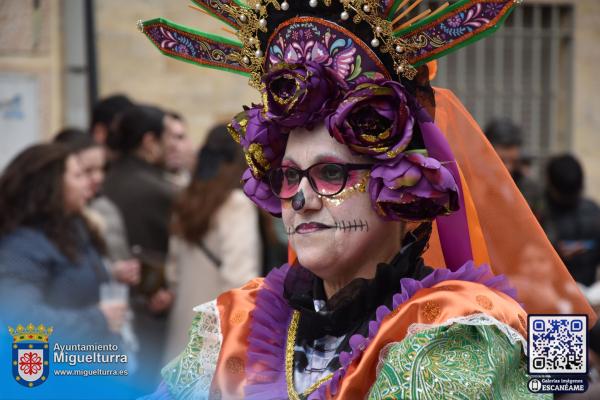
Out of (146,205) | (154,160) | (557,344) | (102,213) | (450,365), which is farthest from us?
(154,160)

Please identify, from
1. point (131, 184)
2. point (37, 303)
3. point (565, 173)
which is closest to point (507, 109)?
point (565, 173)

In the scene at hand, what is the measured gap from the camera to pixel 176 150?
22.1 feet

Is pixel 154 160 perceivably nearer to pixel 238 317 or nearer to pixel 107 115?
pixel 107 115

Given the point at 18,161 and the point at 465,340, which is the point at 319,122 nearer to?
the point at 465,340

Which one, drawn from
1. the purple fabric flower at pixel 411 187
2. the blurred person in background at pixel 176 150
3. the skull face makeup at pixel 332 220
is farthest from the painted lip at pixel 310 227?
the blurred person in background at pixel 176 150

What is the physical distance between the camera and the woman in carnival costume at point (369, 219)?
2.66 metres

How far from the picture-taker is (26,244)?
4.83 metres

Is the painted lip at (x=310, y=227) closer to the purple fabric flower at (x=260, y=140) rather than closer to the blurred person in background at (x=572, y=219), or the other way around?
the purple fabric flower at (x=260, y=140)

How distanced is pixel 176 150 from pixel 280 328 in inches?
151

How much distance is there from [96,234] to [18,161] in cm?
49

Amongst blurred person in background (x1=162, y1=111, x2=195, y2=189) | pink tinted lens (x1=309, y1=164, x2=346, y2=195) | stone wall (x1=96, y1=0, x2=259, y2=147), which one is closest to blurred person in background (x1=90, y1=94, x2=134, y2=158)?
blurred person in background (x1=162, y1=111, x2=195, y2=189)

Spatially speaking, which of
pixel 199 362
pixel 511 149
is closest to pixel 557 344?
pixel 199 362

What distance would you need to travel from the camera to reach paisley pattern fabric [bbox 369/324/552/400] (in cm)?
255

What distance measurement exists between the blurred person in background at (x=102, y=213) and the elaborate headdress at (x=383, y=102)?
2.61 m
